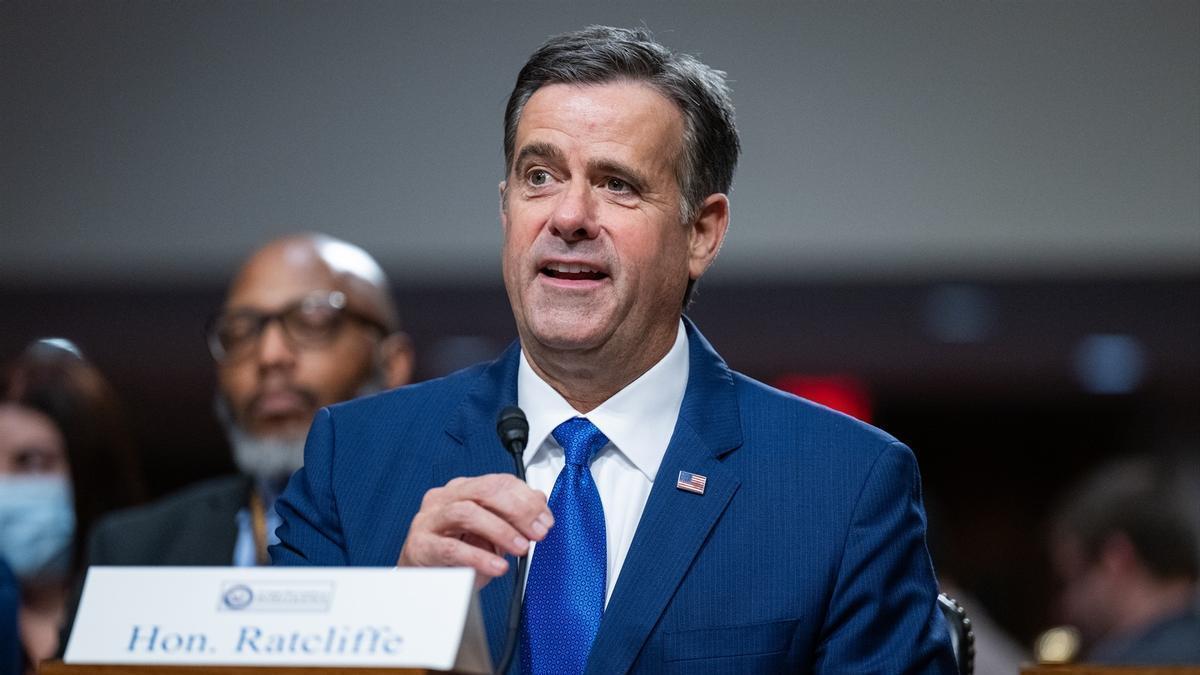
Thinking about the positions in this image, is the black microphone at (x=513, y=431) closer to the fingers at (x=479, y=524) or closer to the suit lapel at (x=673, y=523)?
the fingers at (x=479, y=524)

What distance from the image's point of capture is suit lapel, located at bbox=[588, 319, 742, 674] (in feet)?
6.52

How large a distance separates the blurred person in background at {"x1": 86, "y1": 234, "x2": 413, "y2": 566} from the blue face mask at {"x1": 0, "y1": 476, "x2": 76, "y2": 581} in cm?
43

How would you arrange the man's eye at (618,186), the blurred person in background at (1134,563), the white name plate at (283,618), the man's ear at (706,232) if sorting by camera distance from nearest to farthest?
1. the white name plate at (283,618)
2. the man's eye at (618,186)
3. the man's ear at (706,232)
4. the blurred person in background at (1134,563)

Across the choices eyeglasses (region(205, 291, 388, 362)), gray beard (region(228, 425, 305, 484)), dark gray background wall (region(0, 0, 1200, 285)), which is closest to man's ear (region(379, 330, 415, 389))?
eyeglasses (region(205, 291, 388, 362))

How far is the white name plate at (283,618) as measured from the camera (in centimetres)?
153

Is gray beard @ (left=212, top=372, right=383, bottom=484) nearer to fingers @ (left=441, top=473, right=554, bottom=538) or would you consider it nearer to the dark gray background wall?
fingers @ (left=441, top=473, right=554, bottom=538)

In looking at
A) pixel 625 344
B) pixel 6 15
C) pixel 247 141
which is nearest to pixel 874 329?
pixel 247 141

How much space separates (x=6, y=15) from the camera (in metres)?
6.22

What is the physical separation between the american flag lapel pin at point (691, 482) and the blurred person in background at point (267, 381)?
1.46 m

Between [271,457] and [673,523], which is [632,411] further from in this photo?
[271,457]

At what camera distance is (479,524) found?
5.68 ft

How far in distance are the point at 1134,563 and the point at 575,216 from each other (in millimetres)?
2996

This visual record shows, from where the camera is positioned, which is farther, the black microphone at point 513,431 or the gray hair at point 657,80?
the gray hair at point 657,80

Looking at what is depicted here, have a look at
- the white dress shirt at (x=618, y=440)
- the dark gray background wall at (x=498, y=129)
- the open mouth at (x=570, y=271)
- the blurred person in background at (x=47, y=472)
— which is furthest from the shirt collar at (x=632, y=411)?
the dark gray background wall at (x=498, y=129)
